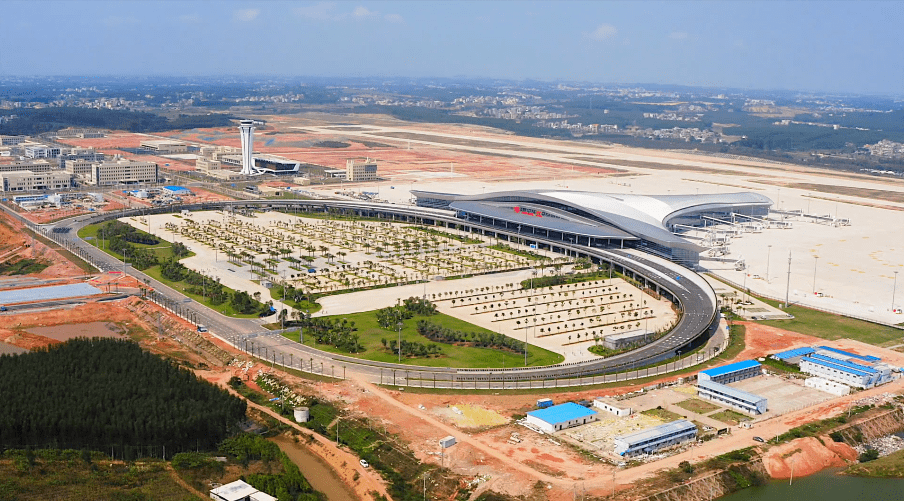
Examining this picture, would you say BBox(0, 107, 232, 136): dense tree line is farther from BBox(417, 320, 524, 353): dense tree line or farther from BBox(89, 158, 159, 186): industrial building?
BBox(417, 320, 524, 353): dense tree line

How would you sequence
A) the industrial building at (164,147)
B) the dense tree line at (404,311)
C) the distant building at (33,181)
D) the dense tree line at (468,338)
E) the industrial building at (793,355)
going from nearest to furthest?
the industrial building at (793,355) < the dense tree line at (468,338) < the dense tree line at (404,311) < the distant building at (33,181) < the industrial building at (164,147)

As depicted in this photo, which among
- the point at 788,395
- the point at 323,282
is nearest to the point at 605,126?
the point at 323,282

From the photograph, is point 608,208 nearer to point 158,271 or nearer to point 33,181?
point 158,271

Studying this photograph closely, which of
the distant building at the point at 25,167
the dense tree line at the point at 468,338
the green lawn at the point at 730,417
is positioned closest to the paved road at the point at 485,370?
the dense tree line at the point at 468,338

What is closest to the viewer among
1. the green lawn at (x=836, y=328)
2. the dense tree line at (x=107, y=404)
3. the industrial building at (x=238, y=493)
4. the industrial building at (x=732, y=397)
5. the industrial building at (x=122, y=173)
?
the industrial building at (x=238, y=493)

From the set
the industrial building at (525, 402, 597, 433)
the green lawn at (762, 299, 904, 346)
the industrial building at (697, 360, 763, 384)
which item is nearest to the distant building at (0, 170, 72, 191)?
the green lawn at (762, 299, 904, 346)

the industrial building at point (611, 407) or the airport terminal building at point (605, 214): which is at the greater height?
the airport terminal building at point (605, 214)

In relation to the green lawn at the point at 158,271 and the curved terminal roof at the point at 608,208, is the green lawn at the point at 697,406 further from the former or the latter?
the curved terminal roof at the point at 608,208
